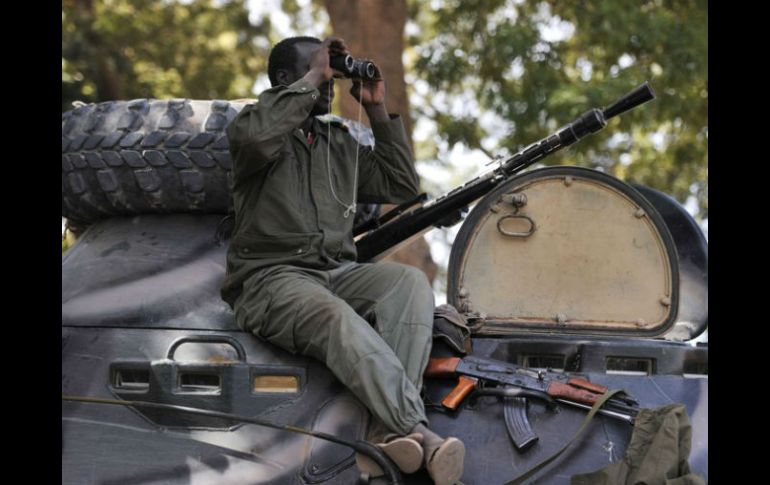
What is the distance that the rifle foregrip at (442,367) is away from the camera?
455 cm

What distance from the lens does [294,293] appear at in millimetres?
4598

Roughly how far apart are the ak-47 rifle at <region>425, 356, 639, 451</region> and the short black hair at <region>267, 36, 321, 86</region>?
1434mm

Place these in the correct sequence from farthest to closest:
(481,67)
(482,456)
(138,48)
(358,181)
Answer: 1. (138,48)
2. (481,67)
3. (358,181)
4. (482,456)

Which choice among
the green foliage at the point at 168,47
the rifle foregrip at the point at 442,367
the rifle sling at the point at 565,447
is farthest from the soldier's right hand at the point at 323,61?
the green foliage at the point at 168,47

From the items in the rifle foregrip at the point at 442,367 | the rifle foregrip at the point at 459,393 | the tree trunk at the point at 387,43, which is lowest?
the rifle foregrip at the point at 459,393

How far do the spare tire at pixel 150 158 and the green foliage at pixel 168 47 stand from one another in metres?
8.88

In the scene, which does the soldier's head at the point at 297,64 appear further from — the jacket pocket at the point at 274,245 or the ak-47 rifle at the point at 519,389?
the ak-47 rifle at the point at 519,389

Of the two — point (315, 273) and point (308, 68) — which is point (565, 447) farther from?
point (308, 68)

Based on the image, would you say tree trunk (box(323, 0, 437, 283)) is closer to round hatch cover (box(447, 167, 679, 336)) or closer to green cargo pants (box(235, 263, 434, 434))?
round hatch cover (box(447, 167, 679, 336))

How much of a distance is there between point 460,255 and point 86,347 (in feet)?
5.00

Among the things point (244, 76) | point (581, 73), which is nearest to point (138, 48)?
point (244, 76)

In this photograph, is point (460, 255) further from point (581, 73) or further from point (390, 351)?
point (581, 73)

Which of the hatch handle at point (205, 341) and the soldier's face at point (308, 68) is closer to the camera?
the hatch handle at point (205, 341)

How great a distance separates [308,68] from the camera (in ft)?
16.9
